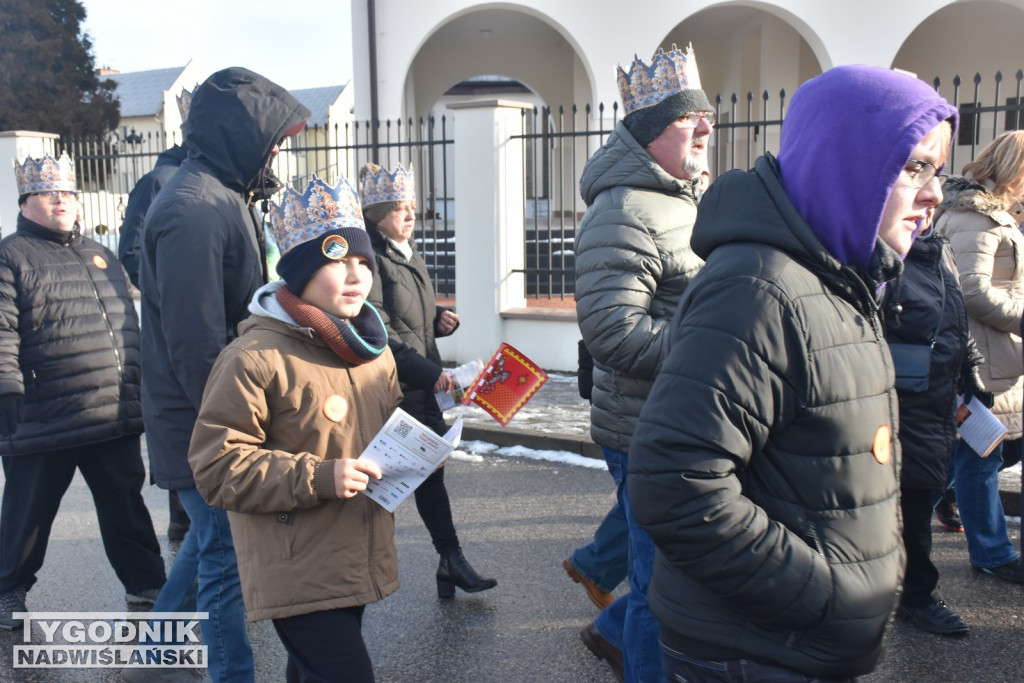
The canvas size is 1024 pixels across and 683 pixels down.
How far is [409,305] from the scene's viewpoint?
3982 millimetres

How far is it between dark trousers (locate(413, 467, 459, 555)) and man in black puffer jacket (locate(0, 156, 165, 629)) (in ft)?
4.02

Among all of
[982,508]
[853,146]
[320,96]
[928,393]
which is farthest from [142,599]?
[320,96]

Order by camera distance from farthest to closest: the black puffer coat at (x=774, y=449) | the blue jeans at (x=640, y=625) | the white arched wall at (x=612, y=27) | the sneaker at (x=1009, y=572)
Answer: the white arched wall at (x=612, y=27)
the sneaker at (x=1009, y=572)
the blue jeans at (x=640, y=625)
the black puffer coat at (x=774, y=449)

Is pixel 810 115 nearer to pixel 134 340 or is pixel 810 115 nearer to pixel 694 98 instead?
pixel 694 98

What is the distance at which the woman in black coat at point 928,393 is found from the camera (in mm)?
3338

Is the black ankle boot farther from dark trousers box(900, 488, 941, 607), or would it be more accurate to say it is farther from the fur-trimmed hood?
the fur-trimmed hood

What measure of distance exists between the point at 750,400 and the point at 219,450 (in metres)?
1.39

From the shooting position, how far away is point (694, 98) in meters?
3.12

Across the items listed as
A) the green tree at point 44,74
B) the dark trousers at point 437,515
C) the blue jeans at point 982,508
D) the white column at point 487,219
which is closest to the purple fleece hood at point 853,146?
the dark trousers at point 437,515

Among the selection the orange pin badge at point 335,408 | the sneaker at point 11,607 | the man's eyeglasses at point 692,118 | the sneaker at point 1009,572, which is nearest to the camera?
the orange pin badge at point 335,408

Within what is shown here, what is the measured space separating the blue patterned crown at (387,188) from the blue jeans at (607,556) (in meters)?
1.65

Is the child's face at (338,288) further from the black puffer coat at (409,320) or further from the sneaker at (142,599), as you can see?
the sneaker at (142,599)

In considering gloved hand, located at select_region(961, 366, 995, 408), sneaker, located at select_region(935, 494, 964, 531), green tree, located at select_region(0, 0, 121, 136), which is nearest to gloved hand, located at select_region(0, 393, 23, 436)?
gloved hand, located at select_region(961, 366, 995, 408)

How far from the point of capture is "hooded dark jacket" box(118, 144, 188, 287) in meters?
4.73
